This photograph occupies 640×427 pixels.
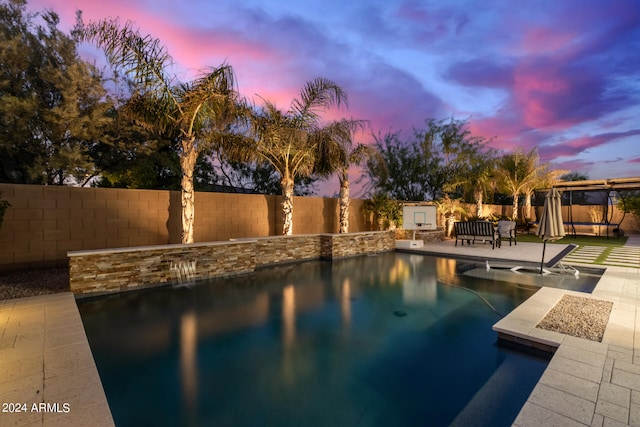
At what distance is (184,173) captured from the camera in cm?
748

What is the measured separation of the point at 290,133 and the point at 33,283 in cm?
694

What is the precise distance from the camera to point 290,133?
29.6ft

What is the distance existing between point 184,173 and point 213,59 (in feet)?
9.35

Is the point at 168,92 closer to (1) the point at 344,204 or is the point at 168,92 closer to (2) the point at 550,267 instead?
(1) the point at 344,204

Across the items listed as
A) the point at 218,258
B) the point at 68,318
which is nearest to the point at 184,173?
the point at 218,258

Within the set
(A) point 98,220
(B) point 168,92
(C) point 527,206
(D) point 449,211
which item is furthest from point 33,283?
(C) point 527,206

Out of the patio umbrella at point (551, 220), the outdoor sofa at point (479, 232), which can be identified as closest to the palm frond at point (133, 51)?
the patio umbrella at point (551, 220)

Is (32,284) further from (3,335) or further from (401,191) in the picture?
Result: (401,191)

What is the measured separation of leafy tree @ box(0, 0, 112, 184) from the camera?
8.47 meters

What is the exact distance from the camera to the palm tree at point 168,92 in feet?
21.1

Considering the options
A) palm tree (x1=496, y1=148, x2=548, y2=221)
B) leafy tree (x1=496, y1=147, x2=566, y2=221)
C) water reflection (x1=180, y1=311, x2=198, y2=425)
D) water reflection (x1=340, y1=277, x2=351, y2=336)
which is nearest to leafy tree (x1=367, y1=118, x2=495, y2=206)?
palm tree (x1=496, y1=148, x2=548, y2=221)

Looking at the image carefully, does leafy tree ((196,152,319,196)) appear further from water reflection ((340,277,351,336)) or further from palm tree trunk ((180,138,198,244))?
water reflection ((340,277,351,336))

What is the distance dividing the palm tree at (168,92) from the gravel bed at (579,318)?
7380 mm

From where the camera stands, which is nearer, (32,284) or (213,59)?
(32,284)
